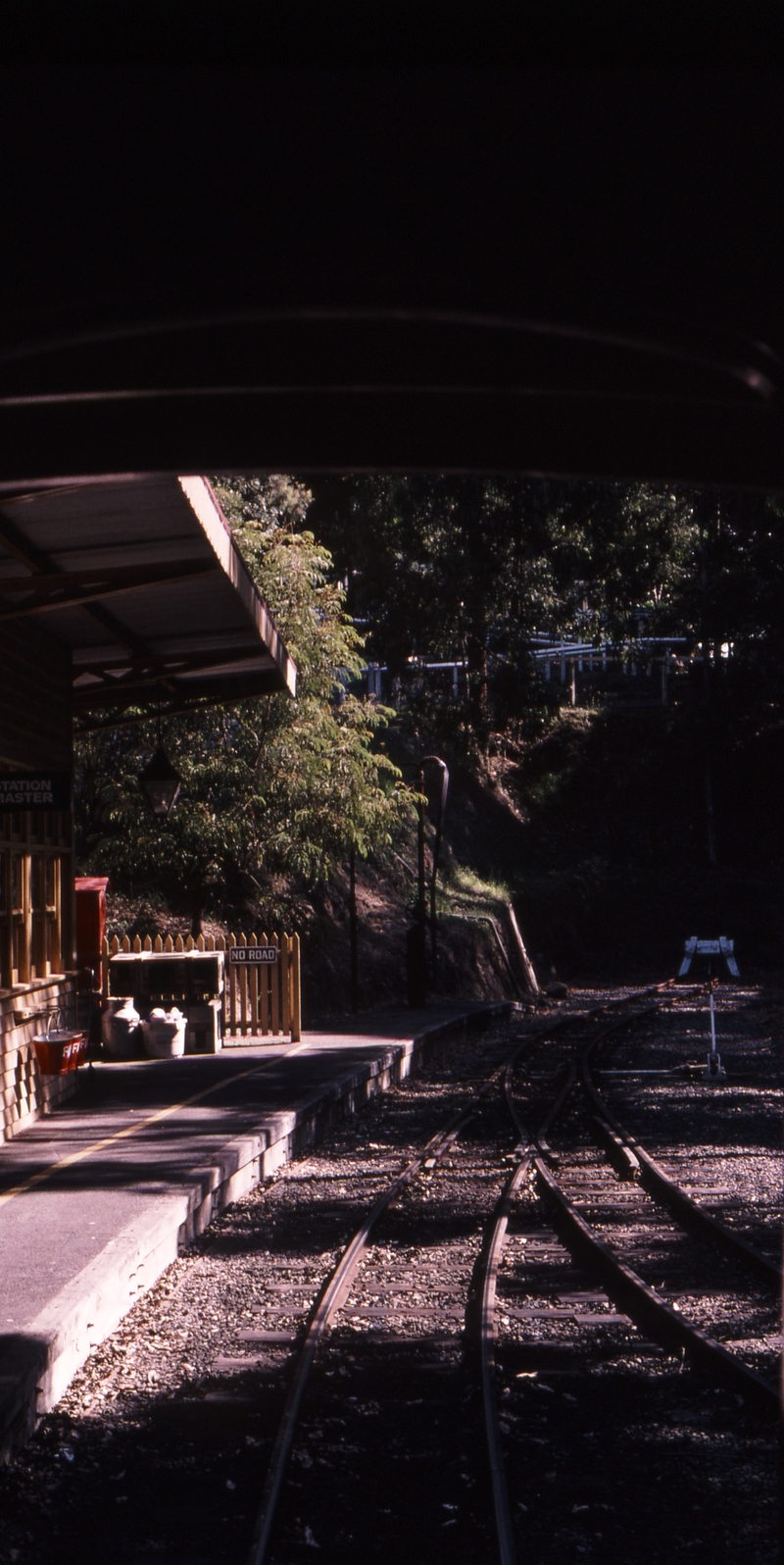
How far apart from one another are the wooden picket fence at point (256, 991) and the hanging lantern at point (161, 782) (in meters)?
4.03

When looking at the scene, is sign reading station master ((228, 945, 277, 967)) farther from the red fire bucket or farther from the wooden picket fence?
the red fire bucket

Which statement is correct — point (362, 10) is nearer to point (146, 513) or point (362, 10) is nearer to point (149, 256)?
point (149, 256)

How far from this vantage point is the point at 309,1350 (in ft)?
20.6

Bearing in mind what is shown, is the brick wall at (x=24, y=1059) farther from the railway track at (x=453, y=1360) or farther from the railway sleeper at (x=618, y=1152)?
the railway sleeper at (x=618, y=1152)

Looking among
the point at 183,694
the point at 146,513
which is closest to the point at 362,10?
the point at 146,513

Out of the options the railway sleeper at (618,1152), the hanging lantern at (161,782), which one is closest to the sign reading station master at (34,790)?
the hanging lantern at (161,782)

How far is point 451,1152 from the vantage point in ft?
41.0

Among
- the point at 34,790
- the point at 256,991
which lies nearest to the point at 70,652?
the point at 34,790

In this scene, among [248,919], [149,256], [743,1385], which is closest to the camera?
[149,256]

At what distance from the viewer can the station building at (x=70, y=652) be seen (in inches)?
339

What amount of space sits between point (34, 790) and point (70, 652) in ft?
12.5

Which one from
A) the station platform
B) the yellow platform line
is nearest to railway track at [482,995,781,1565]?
the station platform

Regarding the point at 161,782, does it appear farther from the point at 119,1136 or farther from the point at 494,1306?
the point at 494,1306

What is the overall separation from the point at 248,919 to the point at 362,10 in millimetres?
24028
